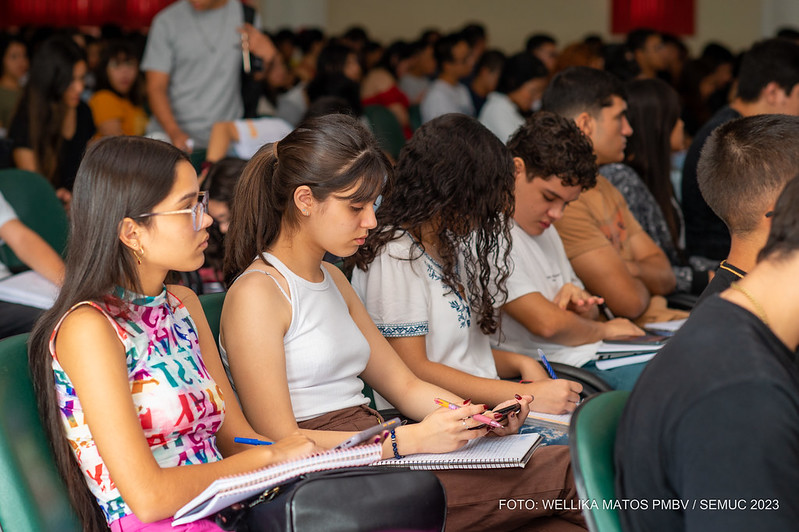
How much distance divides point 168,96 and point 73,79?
45 cm

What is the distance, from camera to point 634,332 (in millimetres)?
2721

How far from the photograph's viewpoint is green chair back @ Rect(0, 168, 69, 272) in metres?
3.31

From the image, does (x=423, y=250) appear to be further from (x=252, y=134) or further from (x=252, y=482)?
(x=252, y=134)

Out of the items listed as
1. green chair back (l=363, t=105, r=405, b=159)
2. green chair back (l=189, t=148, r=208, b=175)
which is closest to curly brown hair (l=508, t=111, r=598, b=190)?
green chair back (l=189, t=148, r=208, b=175)

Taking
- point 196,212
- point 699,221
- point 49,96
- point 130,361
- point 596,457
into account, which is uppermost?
point 49,96

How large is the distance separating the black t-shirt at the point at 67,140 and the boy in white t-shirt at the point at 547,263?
2249 millimetres

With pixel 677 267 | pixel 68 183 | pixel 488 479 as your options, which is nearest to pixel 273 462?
pixel 488 479

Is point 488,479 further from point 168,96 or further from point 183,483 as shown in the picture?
point 168,96

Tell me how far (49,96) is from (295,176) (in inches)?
107

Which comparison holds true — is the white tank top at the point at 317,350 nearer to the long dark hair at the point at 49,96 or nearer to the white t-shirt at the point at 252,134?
the white t-shirt at the point at 252,134

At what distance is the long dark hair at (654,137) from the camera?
3494 mm

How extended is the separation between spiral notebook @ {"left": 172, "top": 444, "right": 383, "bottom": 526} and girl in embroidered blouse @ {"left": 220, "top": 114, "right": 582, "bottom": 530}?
0.24 metres

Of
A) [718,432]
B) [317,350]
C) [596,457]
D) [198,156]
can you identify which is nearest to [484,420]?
[317,350]

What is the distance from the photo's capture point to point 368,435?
158 centimetres
